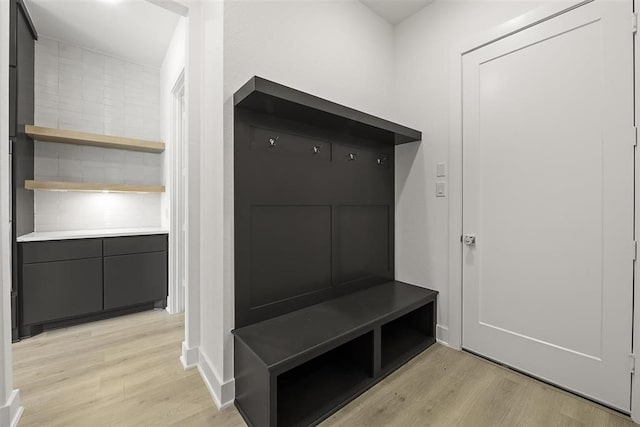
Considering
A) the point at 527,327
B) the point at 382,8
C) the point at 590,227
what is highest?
the point at 382,8

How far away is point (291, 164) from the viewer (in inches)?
72.6

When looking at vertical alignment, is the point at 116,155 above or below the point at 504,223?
above

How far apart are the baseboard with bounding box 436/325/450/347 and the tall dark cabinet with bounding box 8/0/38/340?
3.56 m

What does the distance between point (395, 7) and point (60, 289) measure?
13.0 ft

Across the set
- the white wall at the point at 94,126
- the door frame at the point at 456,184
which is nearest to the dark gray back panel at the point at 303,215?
the door frame at the point at 456,184

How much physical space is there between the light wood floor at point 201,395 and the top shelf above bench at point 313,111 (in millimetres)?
1739

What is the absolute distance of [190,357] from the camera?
6.34 feet

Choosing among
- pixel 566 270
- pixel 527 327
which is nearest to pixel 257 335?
pixel 527 327

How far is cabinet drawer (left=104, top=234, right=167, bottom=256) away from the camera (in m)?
2.69

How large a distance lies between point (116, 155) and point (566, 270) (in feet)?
14.5

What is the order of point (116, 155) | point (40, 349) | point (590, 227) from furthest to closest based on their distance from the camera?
point (116, 155) → point (40, 349) → point (590, 227)

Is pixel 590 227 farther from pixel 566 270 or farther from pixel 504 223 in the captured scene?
pixel 504 223

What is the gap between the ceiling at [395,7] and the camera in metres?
2.30

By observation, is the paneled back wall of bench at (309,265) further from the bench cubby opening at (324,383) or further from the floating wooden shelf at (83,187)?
the floating wooden shelf at (83,187)
